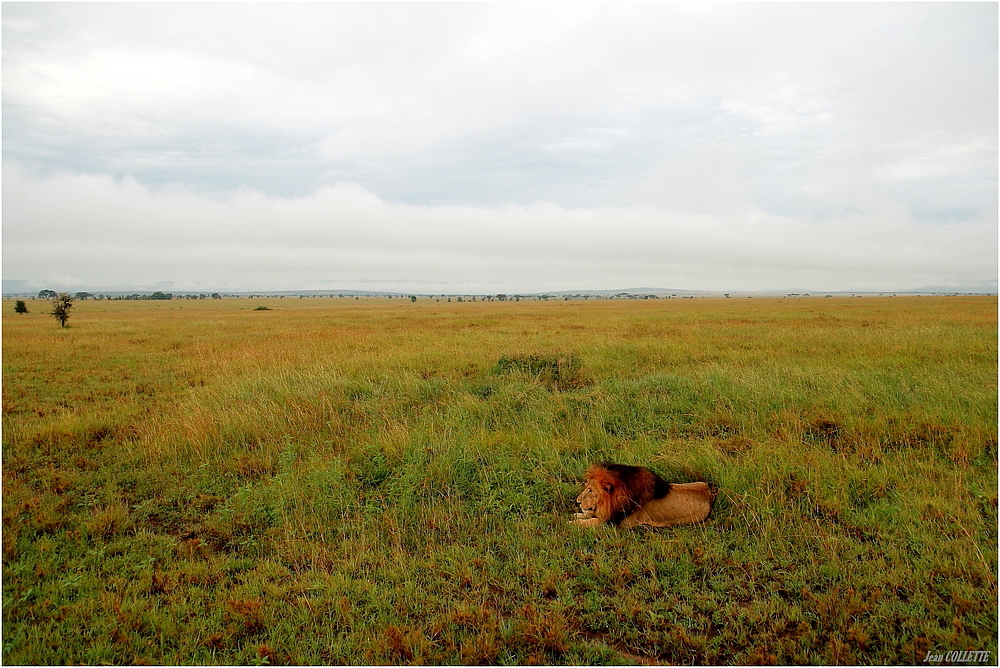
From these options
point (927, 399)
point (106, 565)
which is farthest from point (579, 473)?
point (927, 399)

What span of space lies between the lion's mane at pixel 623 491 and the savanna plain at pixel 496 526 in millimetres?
302

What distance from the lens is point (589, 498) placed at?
501 cm

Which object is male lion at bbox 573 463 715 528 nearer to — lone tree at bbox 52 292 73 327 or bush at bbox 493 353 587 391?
bush at bbox 493 353 587 391

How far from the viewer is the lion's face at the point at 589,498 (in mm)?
4941

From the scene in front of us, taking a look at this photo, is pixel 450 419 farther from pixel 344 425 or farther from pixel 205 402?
pixel 205 402

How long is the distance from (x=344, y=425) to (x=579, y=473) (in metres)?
3.95

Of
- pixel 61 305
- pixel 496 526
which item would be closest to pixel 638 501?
Answer: pixel 496 526

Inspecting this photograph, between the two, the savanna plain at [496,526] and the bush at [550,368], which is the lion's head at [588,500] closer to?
the savanna plain at [496,526]

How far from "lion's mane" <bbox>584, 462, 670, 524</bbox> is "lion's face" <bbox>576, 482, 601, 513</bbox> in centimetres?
2

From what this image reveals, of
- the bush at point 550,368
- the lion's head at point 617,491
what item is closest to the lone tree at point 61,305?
the bush at point 550,368

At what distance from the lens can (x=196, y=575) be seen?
4.07 m

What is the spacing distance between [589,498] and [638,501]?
48 cm

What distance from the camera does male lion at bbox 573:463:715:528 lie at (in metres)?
4.75

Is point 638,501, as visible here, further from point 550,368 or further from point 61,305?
point 61,305
